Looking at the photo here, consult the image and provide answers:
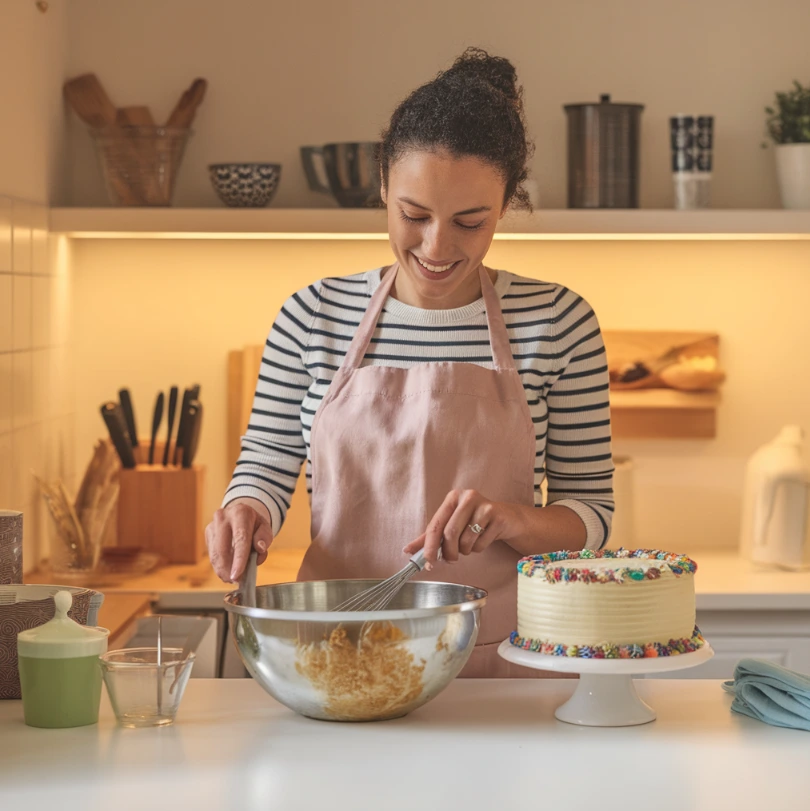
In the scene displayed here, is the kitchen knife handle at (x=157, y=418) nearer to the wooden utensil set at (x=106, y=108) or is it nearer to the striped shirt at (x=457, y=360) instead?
the wooden utensil set at (x=106, y=108)

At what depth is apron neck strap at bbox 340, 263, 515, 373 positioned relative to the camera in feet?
5.09

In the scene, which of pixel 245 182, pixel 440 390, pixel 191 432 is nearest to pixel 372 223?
pixel 245 182

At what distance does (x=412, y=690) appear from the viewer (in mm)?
1137

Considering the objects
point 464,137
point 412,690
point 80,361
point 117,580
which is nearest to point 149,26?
point 80,361

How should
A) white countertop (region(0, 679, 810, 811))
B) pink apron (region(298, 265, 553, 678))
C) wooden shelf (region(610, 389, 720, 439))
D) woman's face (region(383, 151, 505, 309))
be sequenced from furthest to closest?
wooden shelf (region(610, 389, 720, 439)) < pink apron (region(298, 265, 553, 678)) < woman's face (region(383, 151, 505, 309)) < white countertop (region(0, 679, 810, 811))

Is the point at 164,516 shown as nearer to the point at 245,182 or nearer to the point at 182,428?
the point at 182,428

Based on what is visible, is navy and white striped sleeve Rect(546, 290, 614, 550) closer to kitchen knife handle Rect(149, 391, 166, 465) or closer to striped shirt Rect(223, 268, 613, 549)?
striped shirt Rect(223, 268, 613, 549)

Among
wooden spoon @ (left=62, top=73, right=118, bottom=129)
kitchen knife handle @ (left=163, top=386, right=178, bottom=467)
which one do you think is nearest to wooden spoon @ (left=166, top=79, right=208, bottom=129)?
wooden spoon @ (left=62, top=73, right=118, bottom=129)

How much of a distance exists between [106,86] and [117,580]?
105 centimetres

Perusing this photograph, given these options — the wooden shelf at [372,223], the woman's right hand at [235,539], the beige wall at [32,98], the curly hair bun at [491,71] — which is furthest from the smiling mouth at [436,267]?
the beige wall at [32,98]

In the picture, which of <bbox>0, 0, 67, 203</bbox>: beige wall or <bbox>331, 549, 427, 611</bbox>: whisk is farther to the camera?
<bbox>0, 0, 67, 203</bbox>: beige wall

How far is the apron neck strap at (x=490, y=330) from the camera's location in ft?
5.09

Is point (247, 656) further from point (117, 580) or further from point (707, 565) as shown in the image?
point (707, 565)

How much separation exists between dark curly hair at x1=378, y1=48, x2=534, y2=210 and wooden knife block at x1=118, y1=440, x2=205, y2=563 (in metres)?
1.07
